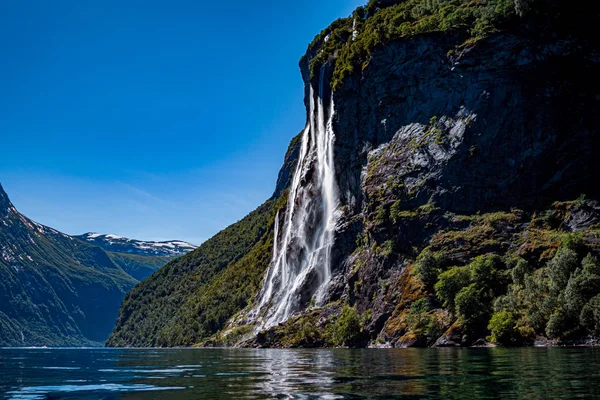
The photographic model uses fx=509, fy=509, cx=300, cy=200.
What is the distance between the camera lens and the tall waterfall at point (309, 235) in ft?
331

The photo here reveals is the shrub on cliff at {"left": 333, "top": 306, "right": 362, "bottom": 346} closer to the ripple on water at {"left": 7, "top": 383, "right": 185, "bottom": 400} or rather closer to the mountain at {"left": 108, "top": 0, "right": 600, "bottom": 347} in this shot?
the mountain at {"left": 108, "top": 0, "right": 600, "bottom": 347}

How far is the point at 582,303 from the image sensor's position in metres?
46.0

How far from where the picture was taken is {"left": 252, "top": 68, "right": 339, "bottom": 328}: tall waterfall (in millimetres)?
100750

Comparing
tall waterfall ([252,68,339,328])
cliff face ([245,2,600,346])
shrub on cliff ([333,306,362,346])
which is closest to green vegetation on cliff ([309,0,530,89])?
cliff face ([245,2,600,346])

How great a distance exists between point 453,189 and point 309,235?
3872 cm

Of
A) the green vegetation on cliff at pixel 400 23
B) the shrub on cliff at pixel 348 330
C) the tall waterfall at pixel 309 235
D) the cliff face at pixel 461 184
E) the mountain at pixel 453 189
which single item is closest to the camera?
the mountain at pixel 453 189

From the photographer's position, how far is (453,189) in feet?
263

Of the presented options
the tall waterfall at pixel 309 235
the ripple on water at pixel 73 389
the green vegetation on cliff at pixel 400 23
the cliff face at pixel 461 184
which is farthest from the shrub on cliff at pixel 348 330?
the ripple on water at pixel 73 389

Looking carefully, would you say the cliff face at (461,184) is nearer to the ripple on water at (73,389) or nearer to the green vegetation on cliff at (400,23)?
the green vegetation on cliff at (400,23)

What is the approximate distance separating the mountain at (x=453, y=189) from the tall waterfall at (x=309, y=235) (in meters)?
0.48

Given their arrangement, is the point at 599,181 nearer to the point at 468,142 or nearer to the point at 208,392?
the point at 468,142

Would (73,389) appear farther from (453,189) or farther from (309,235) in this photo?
(309,235)

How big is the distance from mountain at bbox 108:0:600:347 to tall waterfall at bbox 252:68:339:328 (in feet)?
1.57

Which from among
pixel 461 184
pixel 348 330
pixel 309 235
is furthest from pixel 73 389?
pixel 309 235
